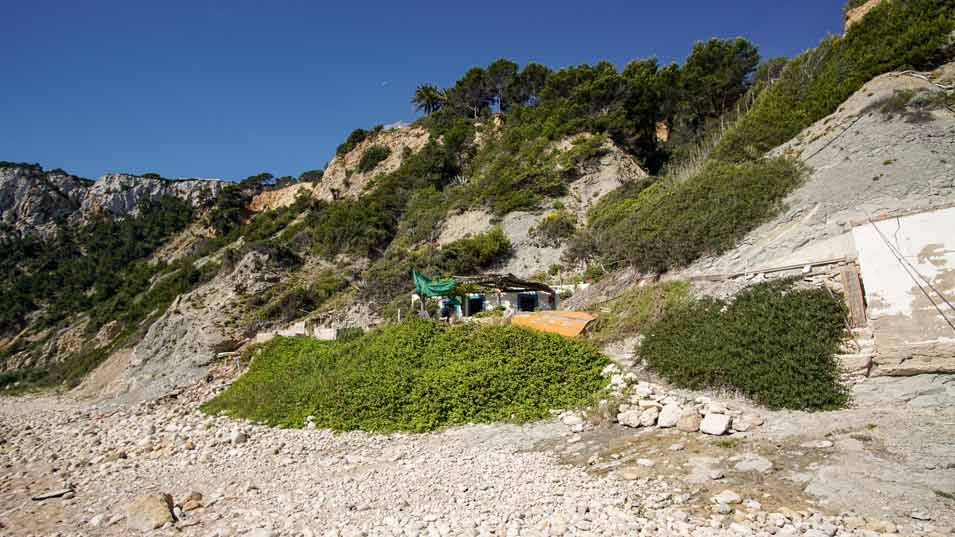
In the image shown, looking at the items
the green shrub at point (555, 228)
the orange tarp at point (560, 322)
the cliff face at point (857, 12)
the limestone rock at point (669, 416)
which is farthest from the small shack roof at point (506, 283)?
the cliff face at point (857, 12)

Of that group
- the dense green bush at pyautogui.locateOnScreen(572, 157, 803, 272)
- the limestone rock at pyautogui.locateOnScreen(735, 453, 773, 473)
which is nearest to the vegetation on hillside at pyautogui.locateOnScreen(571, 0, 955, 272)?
the dense green bush at pyautogui.locateOnScreen(572, 157, 803, 272)

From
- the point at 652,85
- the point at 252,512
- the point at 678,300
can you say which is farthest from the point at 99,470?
the point at 652,85

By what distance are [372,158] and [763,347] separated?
1631 inches

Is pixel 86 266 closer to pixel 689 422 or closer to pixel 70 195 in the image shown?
pixel 70 195

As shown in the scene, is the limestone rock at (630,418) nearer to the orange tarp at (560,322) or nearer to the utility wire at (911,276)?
the orange tarp at (560,322)

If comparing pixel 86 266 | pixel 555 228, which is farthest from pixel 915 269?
pixel 86 266

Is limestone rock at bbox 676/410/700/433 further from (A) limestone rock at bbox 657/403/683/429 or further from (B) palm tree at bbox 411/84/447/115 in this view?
(B) palm tree at bbox 411/84/447/115

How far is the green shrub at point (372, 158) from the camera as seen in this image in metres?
44.2

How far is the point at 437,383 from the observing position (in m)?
9.56

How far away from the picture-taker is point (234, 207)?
2192 inches

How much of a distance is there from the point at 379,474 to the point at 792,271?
796cm

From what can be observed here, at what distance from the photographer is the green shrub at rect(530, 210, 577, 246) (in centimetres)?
2336

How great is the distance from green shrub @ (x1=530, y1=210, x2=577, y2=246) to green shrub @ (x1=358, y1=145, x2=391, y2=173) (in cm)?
2436

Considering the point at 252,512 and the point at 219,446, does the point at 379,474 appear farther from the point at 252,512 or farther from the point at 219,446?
the point at 219,446
